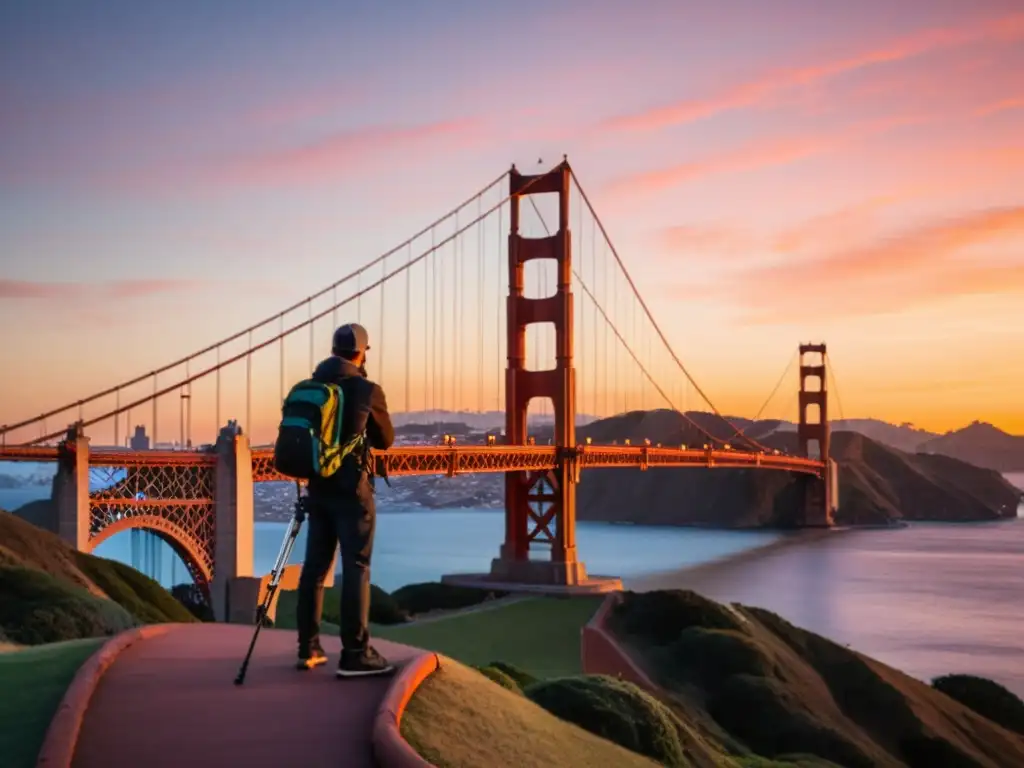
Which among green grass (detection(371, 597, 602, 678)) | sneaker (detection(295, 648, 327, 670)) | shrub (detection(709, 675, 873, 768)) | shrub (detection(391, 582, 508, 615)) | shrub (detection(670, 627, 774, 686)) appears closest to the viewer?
sneaker (detection(295, 648, 327, 670))

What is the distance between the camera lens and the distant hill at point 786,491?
469ft

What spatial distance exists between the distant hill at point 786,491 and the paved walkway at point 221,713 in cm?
13127

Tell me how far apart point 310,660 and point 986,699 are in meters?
28.1

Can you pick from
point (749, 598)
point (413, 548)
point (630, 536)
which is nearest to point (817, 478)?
point (630, 536)

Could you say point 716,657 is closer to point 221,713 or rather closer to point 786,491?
point 221,713

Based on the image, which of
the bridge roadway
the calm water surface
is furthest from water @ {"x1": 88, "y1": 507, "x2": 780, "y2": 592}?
the bridge roadway

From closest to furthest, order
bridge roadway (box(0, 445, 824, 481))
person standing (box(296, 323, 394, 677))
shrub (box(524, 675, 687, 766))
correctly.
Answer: person standing (box(296, 323, 394, 677)) < shrub (box(524, 675, 687, 766)) < bridge roadway (box(0, 445, 824, 481))

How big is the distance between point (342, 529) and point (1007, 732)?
2609 centimetres

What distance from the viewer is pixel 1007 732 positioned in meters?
28.8

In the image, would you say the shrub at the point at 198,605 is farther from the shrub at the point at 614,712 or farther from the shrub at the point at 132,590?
the shrub at the point at 614,712

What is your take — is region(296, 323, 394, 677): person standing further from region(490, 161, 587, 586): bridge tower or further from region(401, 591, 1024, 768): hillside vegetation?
region(490, 161, 587, 586): bridge tower

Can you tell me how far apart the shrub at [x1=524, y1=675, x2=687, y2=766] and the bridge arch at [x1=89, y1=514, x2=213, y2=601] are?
18569mm

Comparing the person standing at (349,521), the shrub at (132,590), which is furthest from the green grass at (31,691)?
the shrub at (132,590)

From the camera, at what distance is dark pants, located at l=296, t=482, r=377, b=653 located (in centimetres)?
720
